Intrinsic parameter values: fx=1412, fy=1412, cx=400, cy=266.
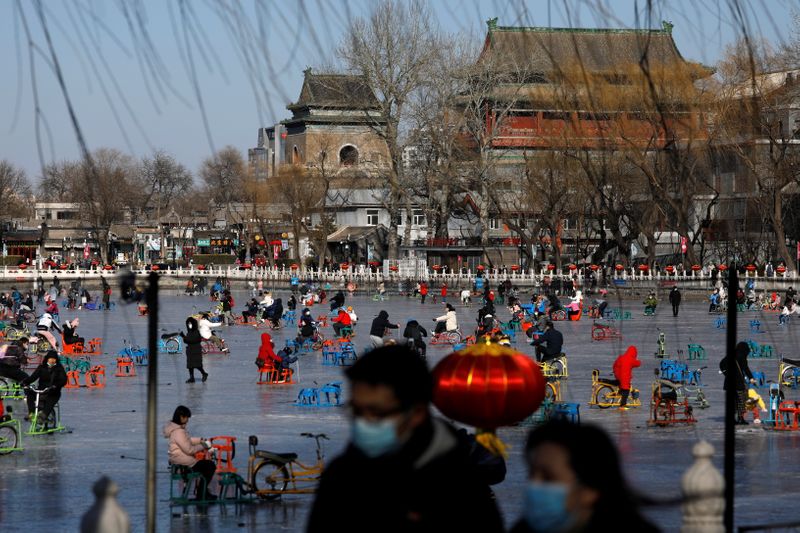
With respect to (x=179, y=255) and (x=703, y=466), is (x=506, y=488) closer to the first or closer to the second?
(x=703, y=466)

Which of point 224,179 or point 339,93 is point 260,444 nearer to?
point 339,93

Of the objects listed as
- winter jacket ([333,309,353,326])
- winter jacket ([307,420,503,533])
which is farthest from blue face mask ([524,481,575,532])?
winter jacket ([333,309,353,326])

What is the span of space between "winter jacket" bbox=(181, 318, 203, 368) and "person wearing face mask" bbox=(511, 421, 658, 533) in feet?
65.2

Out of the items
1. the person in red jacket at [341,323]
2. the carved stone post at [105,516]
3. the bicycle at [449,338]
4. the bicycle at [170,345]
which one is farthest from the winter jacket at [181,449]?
the person in red jacket at [341,323]

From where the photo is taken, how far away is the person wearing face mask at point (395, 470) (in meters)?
3.90

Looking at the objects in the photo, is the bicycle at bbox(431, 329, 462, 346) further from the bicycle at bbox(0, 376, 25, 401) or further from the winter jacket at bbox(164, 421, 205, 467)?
the winter jacket at bbox(164, 421, 205, 467)

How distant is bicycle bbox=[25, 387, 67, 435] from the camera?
17.1 m

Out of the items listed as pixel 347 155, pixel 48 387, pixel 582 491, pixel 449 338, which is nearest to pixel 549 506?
pixel 582 491

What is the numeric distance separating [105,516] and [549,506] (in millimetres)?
2950

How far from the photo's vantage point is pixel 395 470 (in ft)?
12.9

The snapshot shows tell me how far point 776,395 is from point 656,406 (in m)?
1.49

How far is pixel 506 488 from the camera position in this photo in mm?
13398

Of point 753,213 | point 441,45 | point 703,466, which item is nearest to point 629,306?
point 753,213

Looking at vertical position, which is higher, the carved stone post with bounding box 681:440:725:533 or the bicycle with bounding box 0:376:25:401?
the carved stone post with bounding box 681:440:725:533
